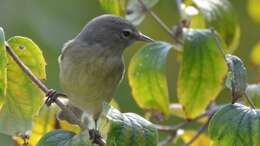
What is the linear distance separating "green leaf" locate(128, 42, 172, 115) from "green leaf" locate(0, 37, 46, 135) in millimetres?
631

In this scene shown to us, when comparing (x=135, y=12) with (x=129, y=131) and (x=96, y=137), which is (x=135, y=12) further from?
(x=129, y=131)

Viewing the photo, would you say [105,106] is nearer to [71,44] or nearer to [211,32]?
[211,32]

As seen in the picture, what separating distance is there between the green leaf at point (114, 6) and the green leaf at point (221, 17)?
382 millimetres

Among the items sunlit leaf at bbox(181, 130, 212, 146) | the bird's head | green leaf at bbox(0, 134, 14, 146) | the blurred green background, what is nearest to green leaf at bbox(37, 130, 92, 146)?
sunlit leaf at bbox(181, 130, 212, 146)

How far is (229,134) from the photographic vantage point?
2.78m

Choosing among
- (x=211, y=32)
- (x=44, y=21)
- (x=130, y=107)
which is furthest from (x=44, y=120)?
(x=44, y=21)

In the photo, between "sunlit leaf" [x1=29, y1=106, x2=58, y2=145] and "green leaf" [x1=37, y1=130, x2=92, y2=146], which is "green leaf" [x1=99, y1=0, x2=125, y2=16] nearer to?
"sunlit leaf" [x1=29, y1=106, x2=58, y2=145]

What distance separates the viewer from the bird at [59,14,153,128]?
4035mm

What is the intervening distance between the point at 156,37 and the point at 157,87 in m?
3.19

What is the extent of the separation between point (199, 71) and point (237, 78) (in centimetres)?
74

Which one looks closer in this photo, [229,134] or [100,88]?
[229,134]

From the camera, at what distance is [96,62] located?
4.09m

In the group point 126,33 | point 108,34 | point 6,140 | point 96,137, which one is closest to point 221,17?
point 126,33

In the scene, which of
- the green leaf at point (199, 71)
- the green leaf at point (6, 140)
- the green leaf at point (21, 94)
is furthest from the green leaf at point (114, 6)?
the green leaf at point (6, 140)
